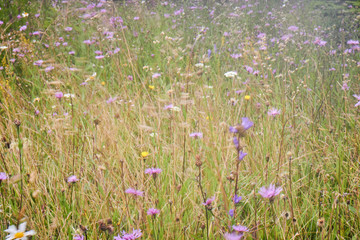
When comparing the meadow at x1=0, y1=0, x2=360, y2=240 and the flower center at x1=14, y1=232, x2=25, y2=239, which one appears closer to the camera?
the flower center at x1=14, y1=232, x2=25, y2=239

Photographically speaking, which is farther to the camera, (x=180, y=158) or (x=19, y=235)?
(x=180, y=158)

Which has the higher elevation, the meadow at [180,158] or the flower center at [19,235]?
the flower center at [19,235]

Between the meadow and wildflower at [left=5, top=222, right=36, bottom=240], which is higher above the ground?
wildflower at [left=5, top=222, right=36, bottom=240]

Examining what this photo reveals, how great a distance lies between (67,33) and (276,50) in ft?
7.68

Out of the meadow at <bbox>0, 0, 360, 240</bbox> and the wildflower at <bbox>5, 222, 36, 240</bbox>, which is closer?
the wildflower at <bbox>5, 222, 36, 240</bbox>

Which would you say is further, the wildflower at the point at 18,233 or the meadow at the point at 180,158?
the meadow at the point at 180,158

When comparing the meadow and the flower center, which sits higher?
the flower center

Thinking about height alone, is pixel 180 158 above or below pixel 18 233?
below

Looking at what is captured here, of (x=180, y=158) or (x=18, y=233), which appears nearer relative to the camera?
(x=18, y=233)

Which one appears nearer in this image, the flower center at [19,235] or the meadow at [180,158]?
the flower center at [19,235]

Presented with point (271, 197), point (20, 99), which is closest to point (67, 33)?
point (20, 99)

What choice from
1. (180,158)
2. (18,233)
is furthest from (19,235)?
(180,158)

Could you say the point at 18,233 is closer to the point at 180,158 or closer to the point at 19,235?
the point at 19,235

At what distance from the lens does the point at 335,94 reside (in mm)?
2447
